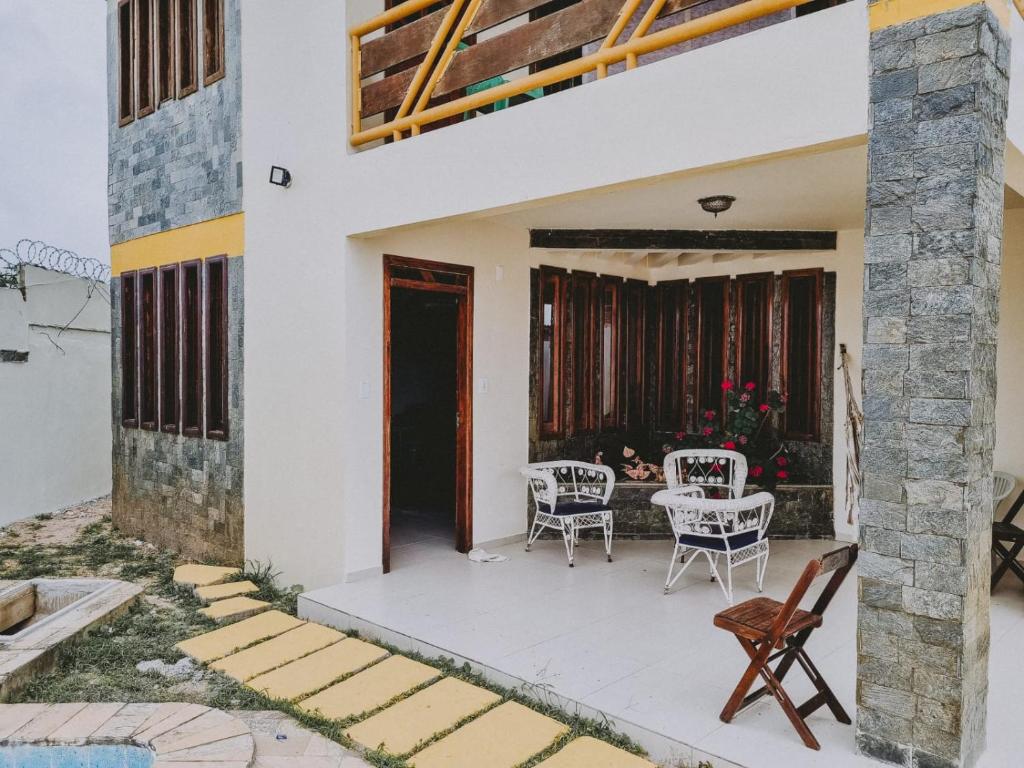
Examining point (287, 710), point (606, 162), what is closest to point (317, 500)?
point (287, 710)

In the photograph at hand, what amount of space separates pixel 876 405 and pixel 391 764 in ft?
8.34

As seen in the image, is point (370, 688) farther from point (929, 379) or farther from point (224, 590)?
point (929, 379)

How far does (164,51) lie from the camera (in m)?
7.90

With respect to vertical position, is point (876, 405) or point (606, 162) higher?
point (606, 162)

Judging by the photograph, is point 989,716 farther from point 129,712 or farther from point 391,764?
point 129,712

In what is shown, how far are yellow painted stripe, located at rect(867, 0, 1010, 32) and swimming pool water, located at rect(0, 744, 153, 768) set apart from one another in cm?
453

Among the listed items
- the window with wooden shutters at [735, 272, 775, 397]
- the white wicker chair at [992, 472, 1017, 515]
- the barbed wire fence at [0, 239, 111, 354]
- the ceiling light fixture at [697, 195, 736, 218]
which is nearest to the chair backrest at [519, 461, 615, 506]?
the window with wooden shutters at [735, 272, 775, 397]

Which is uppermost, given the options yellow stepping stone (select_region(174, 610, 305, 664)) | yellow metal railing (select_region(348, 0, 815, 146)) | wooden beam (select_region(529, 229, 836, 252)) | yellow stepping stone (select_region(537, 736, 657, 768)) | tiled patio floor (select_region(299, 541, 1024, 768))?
yellow metal railing (select_region(348, 0, 815, 146))

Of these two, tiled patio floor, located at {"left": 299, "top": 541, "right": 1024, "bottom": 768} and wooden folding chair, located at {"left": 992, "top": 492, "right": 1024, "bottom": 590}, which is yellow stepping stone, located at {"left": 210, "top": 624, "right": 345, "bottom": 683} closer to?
tiled patio floor, located at {"left": 299, "top": 541, "right": 1024, "bottom": 768}

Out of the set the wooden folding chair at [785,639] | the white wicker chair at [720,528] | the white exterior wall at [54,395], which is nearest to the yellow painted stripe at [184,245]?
the white exterior wall at [54,395]

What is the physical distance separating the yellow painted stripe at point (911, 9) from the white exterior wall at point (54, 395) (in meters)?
9.51

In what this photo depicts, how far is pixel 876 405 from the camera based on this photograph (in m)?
3.01

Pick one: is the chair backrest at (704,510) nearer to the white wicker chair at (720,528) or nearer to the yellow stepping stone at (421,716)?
the white wicker chair at (720,528)

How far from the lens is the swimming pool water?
351 centimetres
